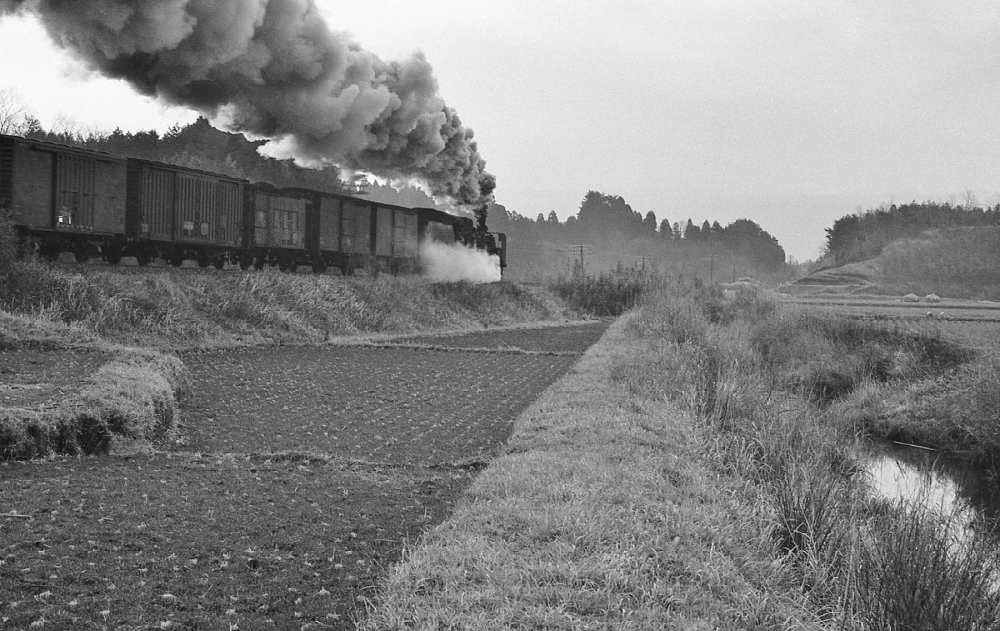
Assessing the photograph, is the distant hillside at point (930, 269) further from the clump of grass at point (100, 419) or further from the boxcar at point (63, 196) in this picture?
the clump of grass at point (100, 419)

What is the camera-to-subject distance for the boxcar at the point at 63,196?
1880 centimetres

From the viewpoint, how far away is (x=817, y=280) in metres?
90.9

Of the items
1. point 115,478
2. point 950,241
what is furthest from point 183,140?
point 950,241

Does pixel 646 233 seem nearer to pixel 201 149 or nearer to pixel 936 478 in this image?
pixel 201 149

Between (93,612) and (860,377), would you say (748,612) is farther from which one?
(860,377)

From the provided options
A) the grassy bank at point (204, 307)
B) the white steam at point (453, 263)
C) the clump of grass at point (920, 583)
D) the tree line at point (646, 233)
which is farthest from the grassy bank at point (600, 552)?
the tree line at point (646, 233)

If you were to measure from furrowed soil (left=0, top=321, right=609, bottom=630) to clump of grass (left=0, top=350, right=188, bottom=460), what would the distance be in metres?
0.34

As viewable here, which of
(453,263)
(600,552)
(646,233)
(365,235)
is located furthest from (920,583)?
(646,233)

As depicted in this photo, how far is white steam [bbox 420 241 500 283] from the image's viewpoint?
37.2 meters

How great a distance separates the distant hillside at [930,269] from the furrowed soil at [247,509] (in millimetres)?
73242

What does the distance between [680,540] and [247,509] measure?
152 inches

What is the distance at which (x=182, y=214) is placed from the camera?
23188 mm

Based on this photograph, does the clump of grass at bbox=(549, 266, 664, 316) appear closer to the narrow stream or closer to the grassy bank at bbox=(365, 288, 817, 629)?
the narrow stream

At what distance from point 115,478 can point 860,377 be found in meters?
20.2
